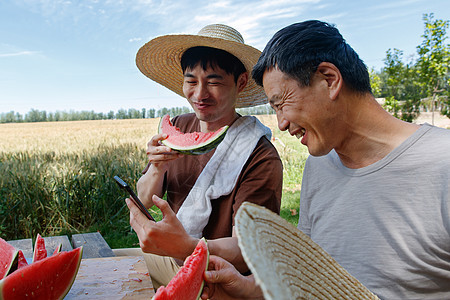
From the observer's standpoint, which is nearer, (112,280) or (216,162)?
(112,280)

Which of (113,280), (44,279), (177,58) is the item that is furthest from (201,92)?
(44,279)

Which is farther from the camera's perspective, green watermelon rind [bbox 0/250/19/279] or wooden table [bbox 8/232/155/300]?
wooden table [bbox 8/232/155/300]

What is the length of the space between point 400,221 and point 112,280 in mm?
1369

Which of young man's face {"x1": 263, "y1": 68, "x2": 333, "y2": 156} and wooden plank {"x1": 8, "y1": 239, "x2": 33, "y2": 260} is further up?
young man's face {"x1": 263, "y1": 68, "x2": 333, "y2": 156}

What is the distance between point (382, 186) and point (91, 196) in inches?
211

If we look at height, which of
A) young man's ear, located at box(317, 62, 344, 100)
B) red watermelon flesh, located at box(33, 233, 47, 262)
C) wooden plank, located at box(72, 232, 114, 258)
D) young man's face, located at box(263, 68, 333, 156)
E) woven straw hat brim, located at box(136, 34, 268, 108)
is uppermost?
woven straw hat brim, located at box(136, 34, 268, 108)

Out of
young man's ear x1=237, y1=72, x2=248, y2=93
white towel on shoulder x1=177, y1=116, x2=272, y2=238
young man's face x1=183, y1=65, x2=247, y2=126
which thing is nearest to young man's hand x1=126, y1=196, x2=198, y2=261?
white towel on shoulder x1=177, y1=116, x2=272, y2=238

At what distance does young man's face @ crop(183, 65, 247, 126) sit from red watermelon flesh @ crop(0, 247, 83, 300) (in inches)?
46.2

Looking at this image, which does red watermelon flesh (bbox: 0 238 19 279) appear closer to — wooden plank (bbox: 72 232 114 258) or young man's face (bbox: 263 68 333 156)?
wooden plank (bbox: 72 232 114 258)

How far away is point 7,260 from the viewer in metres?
1.63

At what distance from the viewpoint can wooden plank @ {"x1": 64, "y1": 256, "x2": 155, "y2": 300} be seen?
1585mm

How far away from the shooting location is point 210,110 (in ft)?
7.84

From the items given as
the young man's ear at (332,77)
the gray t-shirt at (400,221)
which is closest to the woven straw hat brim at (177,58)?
the young man's ear at (332,77)

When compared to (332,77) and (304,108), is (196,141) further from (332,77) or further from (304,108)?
(332,77)
